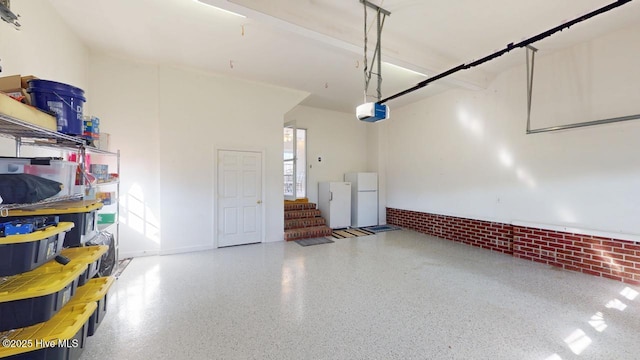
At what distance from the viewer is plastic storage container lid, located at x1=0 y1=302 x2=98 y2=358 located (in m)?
1.36

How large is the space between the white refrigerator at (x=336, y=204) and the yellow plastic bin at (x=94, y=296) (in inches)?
199

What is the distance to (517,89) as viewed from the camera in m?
4.52

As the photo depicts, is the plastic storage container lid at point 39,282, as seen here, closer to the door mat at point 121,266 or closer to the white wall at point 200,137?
the door mat at point 121,266

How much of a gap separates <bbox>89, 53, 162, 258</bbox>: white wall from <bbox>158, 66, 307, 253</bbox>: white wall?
0.13m

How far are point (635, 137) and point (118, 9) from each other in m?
6.85

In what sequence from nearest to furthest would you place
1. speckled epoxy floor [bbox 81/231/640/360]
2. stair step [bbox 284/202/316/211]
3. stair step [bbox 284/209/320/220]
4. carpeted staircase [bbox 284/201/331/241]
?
speckled epoxy floor [bbox 81/231/640/360], carpeted staircase [bbox 284/201/331/241], stair step [bbox 284/209/320/220], stair step [bbox 284/202/316/211]

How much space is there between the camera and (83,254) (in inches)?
77.4

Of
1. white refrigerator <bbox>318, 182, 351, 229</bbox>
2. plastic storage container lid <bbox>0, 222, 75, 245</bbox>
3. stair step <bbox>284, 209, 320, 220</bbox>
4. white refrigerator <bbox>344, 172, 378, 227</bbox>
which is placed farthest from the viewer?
white refrigerator <bbox>344, 172, 378, 227</bbox>

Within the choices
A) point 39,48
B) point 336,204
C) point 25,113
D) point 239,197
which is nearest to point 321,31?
point 25,113

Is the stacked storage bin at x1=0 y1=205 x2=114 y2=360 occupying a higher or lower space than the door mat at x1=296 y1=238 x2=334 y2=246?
higher

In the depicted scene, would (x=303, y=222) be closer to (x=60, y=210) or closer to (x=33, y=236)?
(x=60, y=210)

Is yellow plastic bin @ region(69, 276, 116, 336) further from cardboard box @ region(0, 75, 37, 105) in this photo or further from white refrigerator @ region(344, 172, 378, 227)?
white refrigerator @ region(344, 172, 378, 227)

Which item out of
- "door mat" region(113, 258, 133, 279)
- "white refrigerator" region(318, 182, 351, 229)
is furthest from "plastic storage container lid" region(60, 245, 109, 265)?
"white refrigerator" region(318, 182, 351, 229)

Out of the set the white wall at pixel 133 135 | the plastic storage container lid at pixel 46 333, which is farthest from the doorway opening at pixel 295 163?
the plastic storage container lid at pixel 46 333
